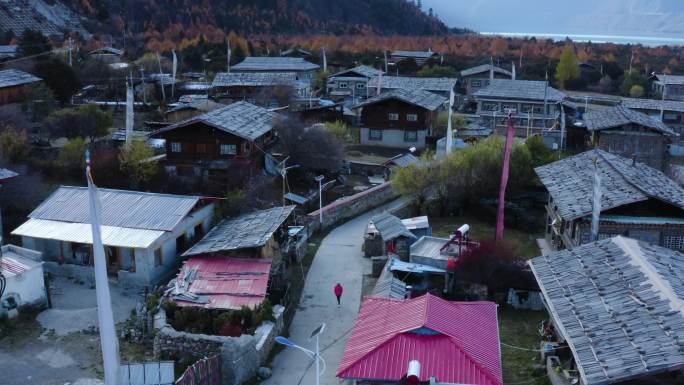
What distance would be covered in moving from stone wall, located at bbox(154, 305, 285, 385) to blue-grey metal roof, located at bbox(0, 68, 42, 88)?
3330cm

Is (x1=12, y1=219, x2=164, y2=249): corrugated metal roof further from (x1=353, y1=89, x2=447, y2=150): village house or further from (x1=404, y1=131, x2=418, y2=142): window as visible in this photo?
(x1=404, y1=131, x2=418, y2=142): window

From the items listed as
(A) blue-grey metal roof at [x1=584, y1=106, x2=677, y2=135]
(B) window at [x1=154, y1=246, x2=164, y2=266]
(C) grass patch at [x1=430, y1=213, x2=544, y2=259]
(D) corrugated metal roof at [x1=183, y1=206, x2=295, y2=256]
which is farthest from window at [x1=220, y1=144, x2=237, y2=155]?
(A) blue-grey metal roof at [x1=584, y1=106, x2=677, y2=135]

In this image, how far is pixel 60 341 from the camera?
21062 millimetres

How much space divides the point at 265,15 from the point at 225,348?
124706 mm

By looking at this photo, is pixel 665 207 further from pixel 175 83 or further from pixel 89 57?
pixel 89 57

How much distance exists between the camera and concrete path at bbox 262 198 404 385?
19969mm

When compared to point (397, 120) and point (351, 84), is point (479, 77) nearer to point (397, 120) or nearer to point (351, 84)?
point (351, 84)

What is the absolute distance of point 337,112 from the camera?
59.0 metres

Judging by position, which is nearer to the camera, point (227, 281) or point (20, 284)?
point (20, 284)

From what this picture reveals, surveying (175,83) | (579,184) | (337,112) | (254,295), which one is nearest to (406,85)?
(337,112)

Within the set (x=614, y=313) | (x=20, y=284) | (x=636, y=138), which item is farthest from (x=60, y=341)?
(x=636, y=138)

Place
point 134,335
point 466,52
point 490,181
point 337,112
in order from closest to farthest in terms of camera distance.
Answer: point 134,335 → point 490,181 → point 337,112 → point 466,52

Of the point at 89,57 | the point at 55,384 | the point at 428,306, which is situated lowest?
the point at 55,384

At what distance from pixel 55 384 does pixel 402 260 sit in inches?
535
